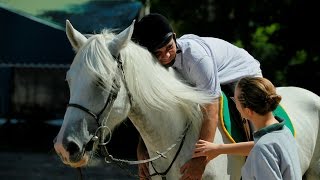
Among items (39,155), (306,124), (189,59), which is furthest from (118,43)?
(39,155)

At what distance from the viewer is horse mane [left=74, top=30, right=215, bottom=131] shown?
4.22 metres

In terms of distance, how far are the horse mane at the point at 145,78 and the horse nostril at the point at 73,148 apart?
399 millimetres

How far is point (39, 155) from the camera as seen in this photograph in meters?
16.5

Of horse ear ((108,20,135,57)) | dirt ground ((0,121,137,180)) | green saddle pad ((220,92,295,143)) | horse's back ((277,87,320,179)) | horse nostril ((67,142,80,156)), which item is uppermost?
horse ear ((108,20,135,57))

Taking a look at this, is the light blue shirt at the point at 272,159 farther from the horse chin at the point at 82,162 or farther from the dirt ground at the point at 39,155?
the dirt ground at the point at 39,155

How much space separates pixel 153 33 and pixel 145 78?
0.37m

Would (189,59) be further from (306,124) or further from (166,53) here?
(306,124)

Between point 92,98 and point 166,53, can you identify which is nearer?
point 92,98

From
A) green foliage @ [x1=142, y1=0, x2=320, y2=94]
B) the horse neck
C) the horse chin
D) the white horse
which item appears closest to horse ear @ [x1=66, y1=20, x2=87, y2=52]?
the white horse

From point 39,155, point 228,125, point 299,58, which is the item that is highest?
point 228,125

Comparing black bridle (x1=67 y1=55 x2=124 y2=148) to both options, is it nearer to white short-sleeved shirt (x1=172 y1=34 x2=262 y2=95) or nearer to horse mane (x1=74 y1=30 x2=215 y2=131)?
horse mane (x1=74 y1=30 x2=215 y2=131)

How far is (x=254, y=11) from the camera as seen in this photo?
15398 mm

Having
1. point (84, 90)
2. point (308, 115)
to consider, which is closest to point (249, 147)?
point (84, 90)

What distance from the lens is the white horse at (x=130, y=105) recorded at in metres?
4.13
